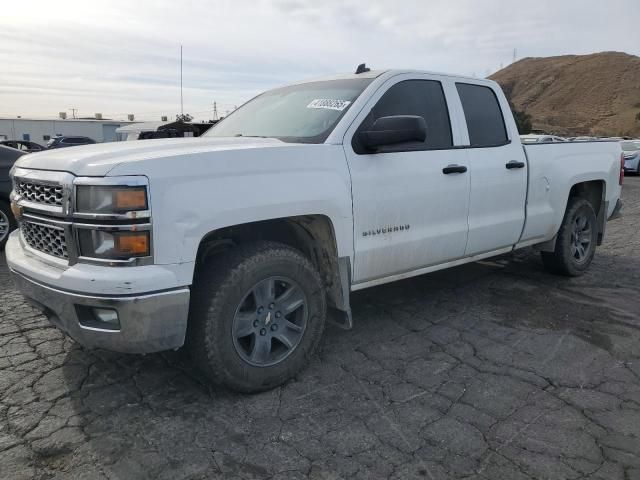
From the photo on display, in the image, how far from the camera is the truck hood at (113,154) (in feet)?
8.91

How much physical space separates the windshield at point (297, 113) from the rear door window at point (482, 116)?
3.51 ft

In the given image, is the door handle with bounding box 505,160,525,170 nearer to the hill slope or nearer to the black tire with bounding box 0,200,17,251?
the black tire with bounding box 0,200,17,251

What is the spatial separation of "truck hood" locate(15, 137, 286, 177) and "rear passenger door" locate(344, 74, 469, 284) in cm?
67

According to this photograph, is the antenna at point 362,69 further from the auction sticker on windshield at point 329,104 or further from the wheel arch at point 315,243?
the wheel arch at point 315,243

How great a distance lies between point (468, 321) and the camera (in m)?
4.52

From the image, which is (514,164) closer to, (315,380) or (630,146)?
(315,380)

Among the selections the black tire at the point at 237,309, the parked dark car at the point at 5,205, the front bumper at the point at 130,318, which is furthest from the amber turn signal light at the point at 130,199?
the parked dark car at the point at 5,205

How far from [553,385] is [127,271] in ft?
8.59

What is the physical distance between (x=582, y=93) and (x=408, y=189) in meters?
79.6

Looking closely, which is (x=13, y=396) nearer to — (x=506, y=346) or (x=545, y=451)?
(x=545, y=451)

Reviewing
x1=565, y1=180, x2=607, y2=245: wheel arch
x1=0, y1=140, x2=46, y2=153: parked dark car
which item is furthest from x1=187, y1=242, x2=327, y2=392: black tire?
x1=0, y1=140, x2=46, y2=153: parked dark car

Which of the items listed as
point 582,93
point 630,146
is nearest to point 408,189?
point 630,146

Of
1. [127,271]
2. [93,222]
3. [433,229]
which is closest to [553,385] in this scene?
[433,229]

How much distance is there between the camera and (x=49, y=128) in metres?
55.1
